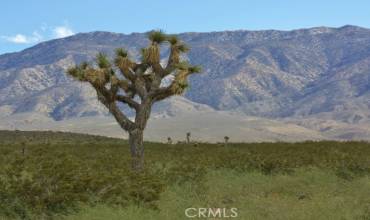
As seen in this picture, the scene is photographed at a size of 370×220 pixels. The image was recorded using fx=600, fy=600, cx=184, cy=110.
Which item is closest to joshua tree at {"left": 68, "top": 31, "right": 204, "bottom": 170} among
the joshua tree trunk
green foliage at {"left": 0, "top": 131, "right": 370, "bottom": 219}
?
the joshua tree trunk

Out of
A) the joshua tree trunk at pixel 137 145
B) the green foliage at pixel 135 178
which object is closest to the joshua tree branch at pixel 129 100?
the joshua tree trunk at pixel 137 145

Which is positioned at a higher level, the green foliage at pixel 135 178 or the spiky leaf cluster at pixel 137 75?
the spiky leaf cluster at pixel 137 75

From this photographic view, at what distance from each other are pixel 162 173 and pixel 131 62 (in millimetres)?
5967

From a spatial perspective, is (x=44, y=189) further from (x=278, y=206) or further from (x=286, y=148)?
(x=286, y=148)

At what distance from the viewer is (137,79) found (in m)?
30.5

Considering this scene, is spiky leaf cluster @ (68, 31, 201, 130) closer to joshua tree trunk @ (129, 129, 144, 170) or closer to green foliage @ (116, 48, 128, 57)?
green foliage @ (116, 48, 128, 57)

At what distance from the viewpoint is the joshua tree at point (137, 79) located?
2953cm

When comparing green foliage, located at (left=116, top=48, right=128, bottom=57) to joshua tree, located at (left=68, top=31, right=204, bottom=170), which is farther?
green foliage, located at (left=116, top=48, right=128, bottom=57)

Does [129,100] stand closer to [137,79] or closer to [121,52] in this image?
[137,79]

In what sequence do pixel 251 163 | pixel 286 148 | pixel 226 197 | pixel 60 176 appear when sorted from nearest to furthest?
1. pixel 60 176
2. pixel 226 197
3. pixel 251 163
4. pixel 286 148

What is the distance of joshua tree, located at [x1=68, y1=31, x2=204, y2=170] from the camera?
29.5 m

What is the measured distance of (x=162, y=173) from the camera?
92.7 feet

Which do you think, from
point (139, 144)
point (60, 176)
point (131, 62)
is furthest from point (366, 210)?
point (131, 62)

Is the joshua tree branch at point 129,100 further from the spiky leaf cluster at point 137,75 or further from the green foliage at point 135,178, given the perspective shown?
the green foliage at point 135,178
